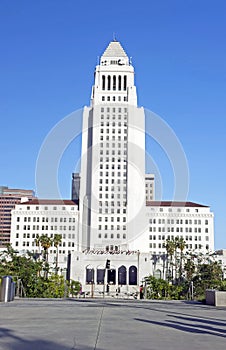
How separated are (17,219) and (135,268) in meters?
43.8

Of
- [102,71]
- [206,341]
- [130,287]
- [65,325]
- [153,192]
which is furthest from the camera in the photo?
[153,192]

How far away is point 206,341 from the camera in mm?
9891

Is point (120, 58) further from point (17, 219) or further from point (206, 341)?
point (206, 341)

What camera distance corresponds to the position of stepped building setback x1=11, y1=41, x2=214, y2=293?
126562mm

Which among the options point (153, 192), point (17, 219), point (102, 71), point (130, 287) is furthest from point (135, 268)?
point (153, 192)

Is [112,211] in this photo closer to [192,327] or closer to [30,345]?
[192,327]

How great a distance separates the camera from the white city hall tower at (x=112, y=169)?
414 feet

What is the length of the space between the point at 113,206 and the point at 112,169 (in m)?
11.3

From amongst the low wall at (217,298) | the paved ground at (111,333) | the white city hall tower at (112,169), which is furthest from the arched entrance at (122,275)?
the paved ground at (111,333)

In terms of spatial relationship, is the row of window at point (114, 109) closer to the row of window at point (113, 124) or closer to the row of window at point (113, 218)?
the row of window at point (113, 124)

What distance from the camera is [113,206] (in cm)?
12875

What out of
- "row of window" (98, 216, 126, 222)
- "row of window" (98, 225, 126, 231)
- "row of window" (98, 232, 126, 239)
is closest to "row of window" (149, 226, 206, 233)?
"row of window" (98, 216, 126, 222)

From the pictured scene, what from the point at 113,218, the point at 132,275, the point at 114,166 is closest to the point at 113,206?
the point at 113,218


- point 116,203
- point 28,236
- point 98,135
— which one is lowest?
point 28,236
